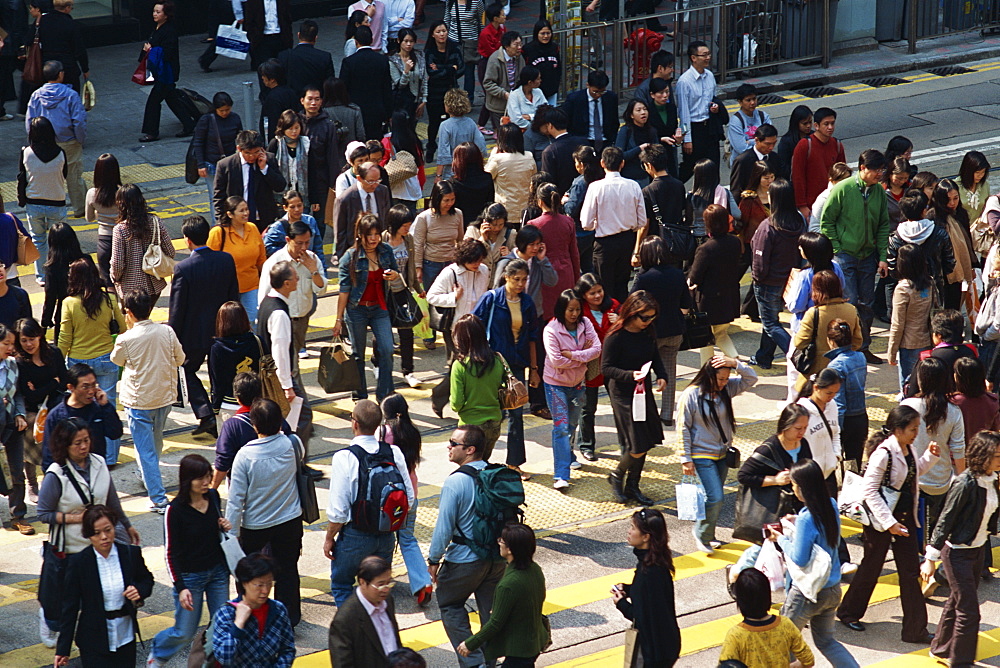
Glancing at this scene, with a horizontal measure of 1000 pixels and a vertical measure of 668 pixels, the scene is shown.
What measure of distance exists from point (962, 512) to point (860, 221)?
182 inches

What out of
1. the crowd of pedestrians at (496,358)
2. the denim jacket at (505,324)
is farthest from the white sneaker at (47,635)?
the denim jacket at (505,324)

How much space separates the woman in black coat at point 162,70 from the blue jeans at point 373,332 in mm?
7886

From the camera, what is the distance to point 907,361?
38.5 ft

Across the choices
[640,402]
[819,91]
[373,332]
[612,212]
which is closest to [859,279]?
[612,212]

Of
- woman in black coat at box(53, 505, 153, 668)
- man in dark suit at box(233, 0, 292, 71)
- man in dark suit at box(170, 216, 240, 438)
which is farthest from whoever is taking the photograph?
man in dark suit at box(233, 0, 292, 71)

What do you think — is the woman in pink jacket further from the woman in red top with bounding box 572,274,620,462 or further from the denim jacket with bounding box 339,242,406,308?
the denim jacket with bounding box 339,242,406,308

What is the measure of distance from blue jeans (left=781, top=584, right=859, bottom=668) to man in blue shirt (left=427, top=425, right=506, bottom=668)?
1680 millimetres

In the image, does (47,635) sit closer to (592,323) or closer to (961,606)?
(592,323)

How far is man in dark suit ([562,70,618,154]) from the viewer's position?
15898 millimetres

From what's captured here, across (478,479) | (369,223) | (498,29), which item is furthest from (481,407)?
(498,29)

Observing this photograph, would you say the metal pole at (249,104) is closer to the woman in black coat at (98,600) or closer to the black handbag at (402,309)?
the black handbag at (402,309)

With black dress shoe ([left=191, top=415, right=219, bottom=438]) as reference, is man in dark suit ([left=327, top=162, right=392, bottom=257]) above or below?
above

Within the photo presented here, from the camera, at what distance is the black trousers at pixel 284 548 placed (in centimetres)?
878

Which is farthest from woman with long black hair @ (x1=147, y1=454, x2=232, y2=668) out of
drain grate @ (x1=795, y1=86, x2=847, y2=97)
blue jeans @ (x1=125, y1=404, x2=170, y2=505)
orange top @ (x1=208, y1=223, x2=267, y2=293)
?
drain grate @ (x1=795, y1=86, x2=847, y2=97)
